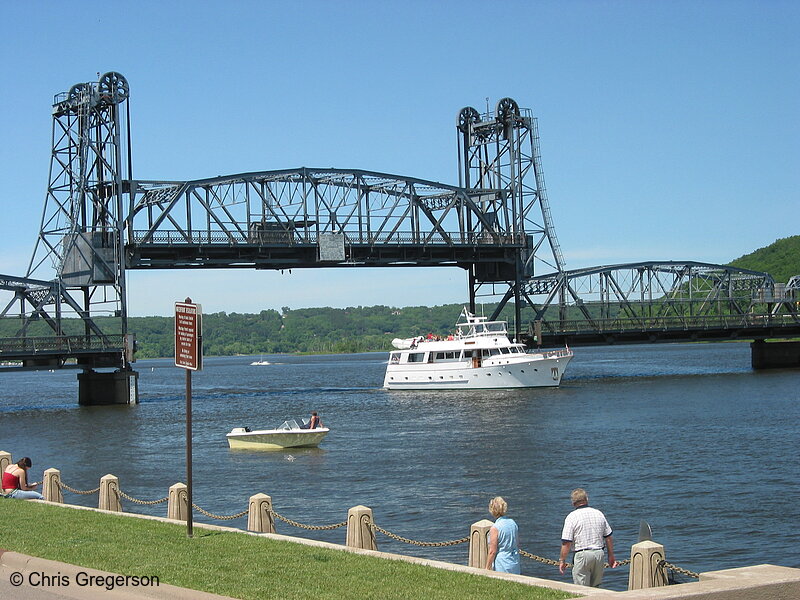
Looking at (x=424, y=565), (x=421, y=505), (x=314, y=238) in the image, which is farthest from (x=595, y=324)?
(x=424, y=565)

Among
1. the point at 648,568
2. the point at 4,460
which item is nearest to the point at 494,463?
the point at 4,460

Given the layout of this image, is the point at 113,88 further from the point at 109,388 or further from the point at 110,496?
the point at 110,496

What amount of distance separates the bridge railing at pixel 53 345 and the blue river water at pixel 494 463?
4.49 metres

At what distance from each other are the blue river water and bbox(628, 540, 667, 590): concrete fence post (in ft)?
19.4

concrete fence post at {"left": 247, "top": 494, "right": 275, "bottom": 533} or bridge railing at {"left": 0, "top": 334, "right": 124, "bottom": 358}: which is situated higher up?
bridge railing at {"left": 0, "top": 334, "right": 124, "bottom": 358}

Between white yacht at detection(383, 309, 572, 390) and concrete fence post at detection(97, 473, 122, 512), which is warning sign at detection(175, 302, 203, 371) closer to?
concrete fence post at detection(97, 473, 122, 512)

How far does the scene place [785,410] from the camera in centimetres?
5947

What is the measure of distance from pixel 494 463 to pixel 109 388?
45.5 m

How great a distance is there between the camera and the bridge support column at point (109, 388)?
76750mm

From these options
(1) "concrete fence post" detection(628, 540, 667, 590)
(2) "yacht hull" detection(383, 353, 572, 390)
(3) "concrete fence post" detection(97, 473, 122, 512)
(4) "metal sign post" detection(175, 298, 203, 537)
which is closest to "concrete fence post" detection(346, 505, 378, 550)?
(4) "metal sign post" detection(175, 298, 203, 537)

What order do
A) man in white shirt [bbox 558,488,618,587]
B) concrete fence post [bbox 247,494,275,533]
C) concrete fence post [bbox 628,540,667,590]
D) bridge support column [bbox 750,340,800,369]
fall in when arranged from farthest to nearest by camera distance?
1. bridge support column [bbox 750,340,800,369]
2. concrete fence post [bbox 247,494,275,533]
3. man in white shirt [bbox 558,488,618,587]
4. concrete fence post [bbox 628,540,667,590]

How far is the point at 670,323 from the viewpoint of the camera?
106 meters

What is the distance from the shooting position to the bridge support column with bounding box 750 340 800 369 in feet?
359

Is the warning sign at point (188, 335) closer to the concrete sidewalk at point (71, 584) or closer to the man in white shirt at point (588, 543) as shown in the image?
the concrete sidewalk at point (71, 584)
